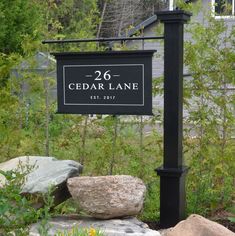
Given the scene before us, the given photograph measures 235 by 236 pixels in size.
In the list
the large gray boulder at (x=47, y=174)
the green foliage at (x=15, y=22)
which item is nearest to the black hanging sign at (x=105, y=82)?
the large gray boulder at (x=47, y=174)

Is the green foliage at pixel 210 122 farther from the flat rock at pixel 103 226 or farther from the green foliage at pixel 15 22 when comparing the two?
the green foliage at pixel 15 22

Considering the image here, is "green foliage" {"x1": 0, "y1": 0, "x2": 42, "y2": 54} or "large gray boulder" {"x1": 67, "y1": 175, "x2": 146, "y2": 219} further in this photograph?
"green foliage" {"x1": 0, "y1": 0, "x2": 42, "y2": 54}

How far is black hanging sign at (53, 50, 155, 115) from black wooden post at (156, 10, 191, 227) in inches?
6.3

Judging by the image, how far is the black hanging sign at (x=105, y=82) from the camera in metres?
4.54

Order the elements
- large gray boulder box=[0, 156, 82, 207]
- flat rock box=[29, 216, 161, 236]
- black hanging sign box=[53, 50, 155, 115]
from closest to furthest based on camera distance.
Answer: flat rock box=[29, 216, 161, 236], large gray boulder box=[0, 156, 82, 207], black hanging sign box=[53, 50, 155, 115]

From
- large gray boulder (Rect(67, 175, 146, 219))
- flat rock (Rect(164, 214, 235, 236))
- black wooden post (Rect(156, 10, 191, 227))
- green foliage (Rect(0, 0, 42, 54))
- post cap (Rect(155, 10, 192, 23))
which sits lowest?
flat rock (Rect(164, 214, 235, 236))

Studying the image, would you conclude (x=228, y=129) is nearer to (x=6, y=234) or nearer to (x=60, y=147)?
(x=60, y=147)

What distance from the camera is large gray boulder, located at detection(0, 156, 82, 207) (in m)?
4.42

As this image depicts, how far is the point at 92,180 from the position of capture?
4367mm

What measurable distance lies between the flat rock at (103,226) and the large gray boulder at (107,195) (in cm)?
7

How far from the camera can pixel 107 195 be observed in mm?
4305

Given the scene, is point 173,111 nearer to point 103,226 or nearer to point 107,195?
point 107,195

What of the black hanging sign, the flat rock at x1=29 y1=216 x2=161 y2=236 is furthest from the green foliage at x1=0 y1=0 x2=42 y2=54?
the flat rock at x1=29 y1=216 x2=161 y2=236

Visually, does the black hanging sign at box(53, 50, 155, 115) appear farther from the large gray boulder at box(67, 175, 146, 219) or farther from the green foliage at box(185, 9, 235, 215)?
the green foliage at box(185, 9, 235, 215)
